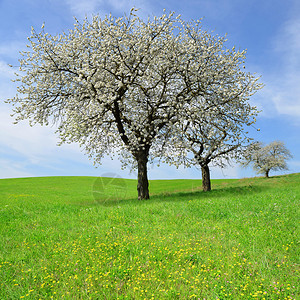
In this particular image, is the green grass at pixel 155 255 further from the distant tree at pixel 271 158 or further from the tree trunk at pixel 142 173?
the distant tree at pixel 271 158

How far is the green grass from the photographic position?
6.70 meters

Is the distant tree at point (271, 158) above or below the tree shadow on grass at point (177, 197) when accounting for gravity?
above

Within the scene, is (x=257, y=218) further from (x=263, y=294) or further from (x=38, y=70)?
(x=38, y=70)

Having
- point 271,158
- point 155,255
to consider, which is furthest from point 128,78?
point 271,158

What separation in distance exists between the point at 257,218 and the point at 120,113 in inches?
512

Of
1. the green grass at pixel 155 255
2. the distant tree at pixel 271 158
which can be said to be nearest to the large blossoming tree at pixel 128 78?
the green grass at pixel 155 255

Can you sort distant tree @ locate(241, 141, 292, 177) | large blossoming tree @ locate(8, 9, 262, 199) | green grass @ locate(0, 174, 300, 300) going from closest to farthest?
green grass @ locate(0, 174, 300, 300) → large blossoming tree @ locate(8, 9, 262, 199) → distant tree @ locate(241, 141, 292, 177)

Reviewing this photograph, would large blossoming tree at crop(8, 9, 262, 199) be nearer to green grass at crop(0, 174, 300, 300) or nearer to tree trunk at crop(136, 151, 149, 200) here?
tree trunk at crop(136, 151, 149, 200)

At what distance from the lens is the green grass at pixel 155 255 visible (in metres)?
6.70

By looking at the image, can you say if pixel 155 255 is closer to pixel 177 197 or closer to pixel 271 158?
pixel 177 197

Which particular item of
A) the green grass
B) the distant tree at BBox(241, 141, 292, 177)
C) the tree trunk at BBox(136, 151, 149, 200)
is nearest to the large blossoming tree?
the tree trunk at BBox(136, 151, 149, 200)

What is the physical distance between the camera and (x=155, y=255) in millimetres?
8359

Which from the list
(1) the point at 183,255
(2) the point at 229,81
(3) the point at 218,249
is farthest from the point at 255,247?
(2) the point at 229,81

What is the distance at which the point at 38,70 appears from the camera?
19922 mm
